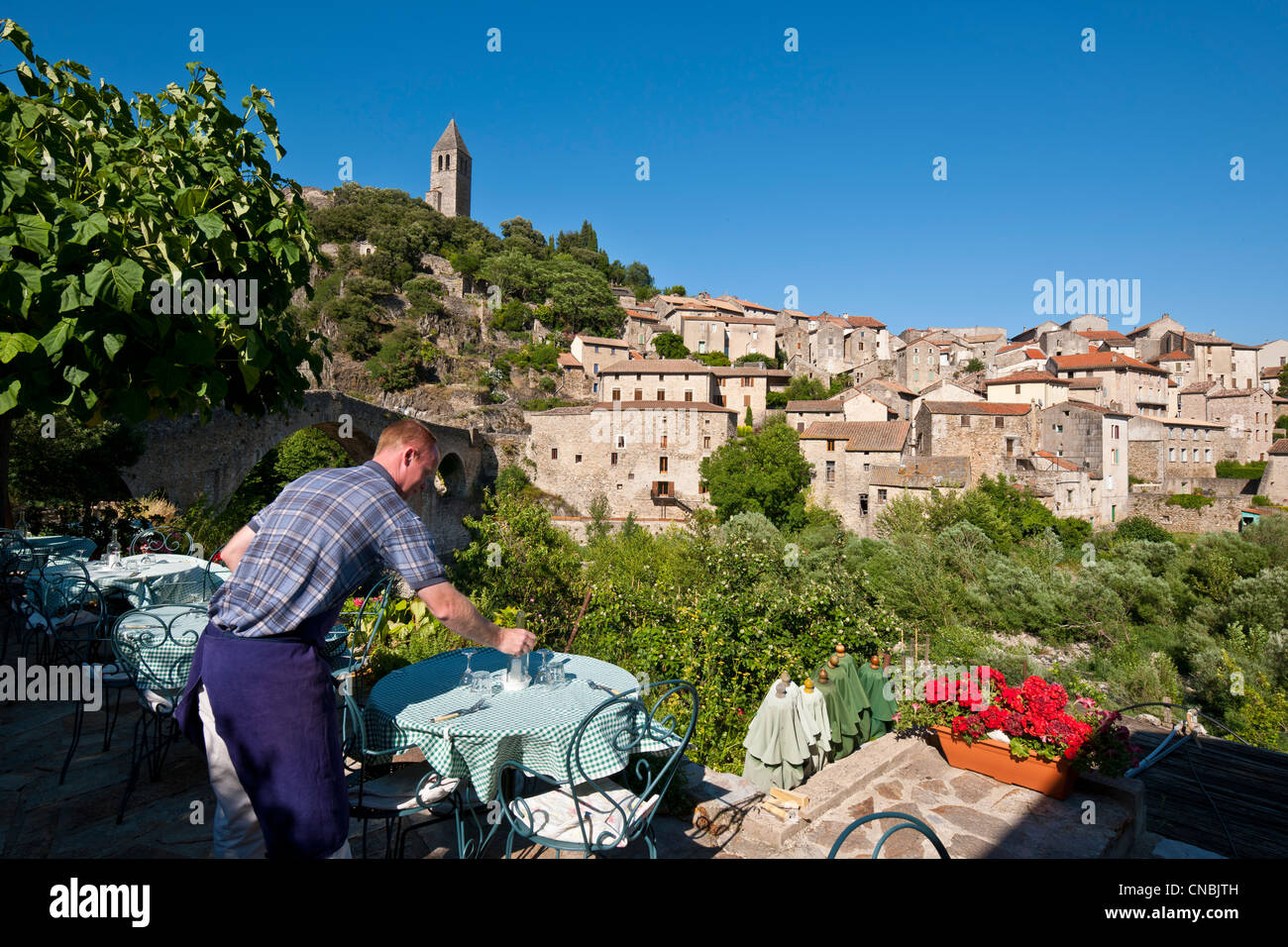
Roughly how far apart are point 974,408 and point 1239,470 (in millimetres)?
19550

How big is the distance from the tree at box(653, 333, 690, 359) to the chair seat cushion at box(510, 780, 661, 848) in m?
50.7

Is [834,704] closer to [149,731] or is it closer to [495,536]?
[149,731]

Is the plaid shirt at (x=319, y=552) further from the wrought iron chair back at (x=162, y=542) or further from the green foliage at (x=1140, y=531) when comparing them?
the green foliage at (x=1140, y=531)

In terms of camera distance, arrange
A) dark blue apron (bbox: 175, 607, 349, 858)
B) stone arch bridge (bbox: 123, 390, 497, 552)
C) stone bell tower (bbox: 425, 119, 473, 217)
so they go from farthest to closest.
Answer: stone bell tower (bbox: 425, 119, 473, 217), stone arch bridge (bbox: 123, 390, 497, 552), dark blue apron (bbox: 175, 607, 349, 858)

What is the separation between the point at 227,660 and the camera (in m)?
2.11

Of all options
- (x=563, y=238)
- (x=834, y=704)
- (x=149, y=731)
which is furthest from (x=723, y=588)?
(x=563, y=238)

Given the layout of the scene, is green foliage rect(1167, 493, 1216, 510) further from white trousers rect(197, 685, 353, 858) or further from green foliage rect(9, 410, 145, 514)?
white trousers rect(197, 685, 353, 858)

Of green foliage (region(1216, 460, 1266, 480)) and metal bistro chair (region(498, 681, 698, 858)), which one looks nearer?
metal bistro chair (region(498, 681, 698, 858))

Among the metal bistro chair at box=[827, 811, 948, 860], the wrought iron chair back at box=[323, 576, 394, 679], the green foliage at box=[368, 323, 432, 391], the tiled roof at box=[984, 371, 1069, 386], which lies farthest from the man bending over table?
the tiled roof at box=[984, 371, 1069, 386]

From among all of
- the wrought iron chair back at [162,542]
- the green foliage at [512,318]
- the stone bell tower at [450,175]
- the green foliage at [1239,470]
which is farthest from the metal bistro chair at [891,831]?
the stone bell tower at [450,175]

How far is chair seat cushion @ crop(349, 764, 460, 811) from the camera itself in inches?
107

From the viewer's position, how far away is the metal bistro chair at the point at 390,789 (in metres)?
2.69

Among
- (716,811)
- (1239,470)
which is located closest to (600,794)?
(716,811)

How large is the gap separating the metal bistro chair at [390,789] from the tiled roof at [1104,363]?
49.6 meters
